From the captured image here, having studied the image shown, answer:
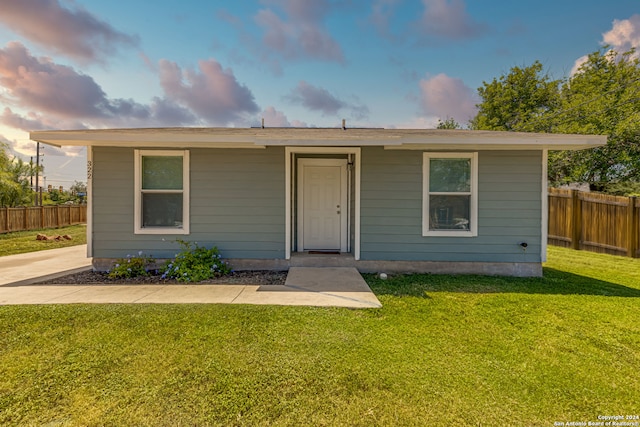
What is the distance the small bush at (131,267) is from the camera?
5059mm

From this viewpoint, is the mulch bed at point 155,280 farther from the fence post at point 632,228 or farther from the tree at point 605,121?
the tree at point 605,121

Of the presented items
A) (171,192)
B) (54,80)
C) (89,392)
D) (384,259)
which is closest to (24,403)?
(89,392)

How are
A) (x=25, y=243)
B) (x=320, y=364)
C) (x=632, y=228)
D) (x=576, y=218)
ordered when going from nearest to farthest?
(x=320, y=364), (x=632, y=228), (x=576, y=218), (x=25, y=243)

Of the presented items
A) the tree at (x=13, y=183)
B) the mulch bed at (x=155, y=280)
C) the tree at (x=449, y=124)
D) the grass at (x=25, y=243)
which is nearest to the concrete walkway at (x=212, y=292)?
the mulch bed at (x=155, y=280)

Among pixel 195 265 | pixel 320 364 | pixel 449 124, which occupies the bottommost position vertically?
pixel 320 364

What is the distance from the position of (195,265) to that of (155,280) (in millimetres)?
667

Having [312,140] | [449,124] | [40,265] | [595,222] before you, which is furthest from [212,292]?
[449,124]

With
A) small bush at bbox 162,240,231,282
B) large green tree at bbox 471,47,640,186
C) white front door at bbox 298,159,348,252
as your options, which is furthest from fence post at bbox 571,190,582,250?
small bush at bbox 162,240,231,282

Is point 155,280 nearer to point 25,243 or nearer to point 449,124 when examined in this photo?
point 25,243

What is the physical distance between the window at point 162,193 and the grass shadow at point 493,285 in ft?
11.8

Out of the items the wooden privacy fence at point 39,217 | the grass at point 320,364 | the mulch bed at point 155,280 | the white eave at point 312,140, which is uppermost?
the white eave at point 312,140

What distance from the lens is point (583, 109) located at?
529 inches

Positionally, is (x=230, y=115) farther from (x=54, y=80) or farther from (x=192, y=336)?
(x=192, y=336)

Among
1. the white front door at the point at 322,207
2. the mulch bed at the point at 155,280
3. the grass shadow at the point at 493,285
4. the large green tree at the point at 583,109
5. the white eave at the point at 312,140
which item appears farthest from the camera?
the large green tree at the point at 583,109
